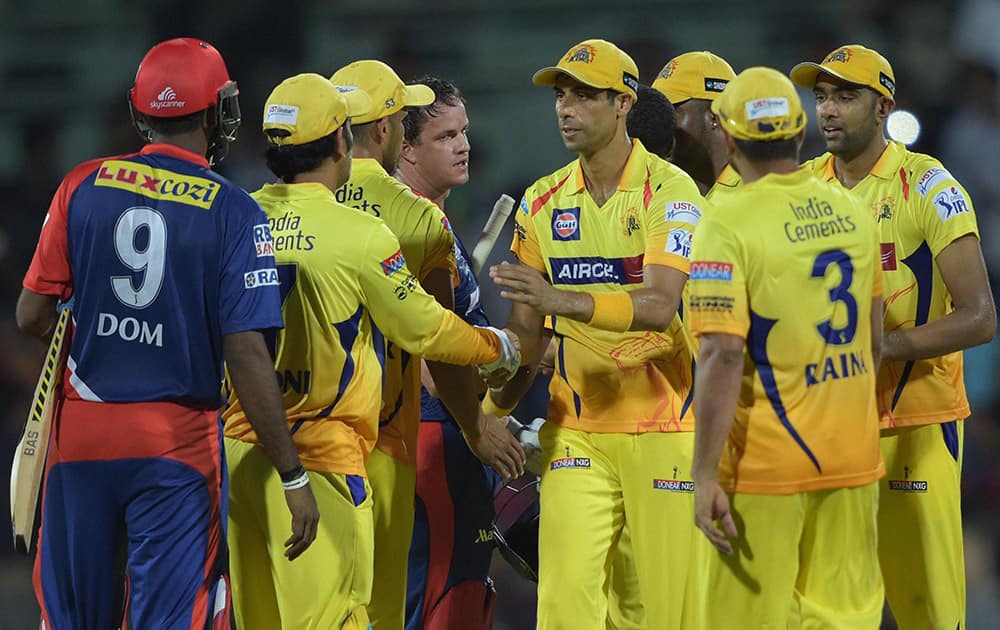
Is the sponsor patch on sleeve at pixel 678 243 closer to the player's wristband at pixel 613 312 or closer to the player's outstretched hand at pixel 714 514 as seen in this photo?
the player's wristband at pixel 613 312

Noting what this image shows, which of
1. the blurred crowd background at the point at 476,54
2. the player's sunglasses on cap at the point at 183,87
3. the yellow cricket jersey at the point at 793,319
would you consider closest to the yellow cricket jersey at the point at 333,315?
the player's sunglasses on cap at the point at 183,87

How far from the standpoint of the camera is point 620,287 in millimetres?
5602

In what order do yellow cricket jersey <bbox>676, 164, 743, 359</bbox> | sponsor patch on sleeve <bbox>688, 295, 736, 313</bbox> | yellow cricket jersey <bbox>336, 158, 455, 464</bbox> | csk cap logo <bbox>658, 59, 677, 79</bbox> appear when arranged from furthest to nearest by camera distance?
csk cap logo <bbox>658, 59, 677, 79</bbox> < yellow cricket jersey <bbox>676, 164, 743, 359</bbox> < yellow cricket jersey <bbox>336, 158, 455, 464</bbox> < sponsor patch on sleeve <bbox>688, 295, 736, 313</bbox>

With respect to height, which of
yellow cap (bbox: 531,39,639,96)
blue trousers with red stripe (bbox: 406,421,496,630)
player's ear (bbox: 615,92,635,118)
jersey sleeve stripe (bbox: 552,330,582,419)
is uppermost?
yellow cap (bbox: 531,39,639,96)

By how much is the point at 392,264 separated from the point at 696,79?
85.6 inches

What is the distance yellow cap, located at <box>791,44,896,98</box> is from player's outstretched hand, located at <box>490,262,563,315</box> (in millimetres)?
1398

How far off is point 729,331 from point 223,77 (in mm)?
1853

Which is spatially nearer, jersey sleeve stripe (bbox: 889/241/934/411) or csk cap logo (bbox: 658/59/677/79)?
jersey sleeve stripe (bbox: 889/241/934/411)

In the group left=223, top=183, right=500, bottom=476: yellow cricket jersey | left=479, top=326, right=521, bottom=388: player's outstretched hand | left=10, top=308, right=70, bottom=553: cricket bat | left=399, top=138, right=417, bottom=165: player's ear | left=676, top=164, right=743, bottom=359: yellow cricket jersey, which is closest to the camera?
left=10, top=308, right=70, bottom=553: cricket bat

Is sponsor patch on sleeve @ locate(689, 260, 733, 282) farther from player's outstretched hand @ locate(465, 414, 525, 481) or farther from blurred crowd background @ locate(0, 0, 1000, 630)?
blurred crowd background @ locate(0, 0, 1000, 630)

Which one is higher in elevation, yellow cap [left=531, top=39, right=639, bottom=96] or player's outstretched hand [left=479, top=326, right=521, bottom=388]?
yellow cap [left=531, top=39, right=639, bottom=96]

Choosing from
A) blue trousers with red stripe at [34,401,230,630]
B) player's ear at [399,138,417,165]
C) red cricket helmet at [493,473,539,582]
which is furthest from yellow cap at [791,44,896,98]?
blue trousers with red stripe at [34,401,230,630]

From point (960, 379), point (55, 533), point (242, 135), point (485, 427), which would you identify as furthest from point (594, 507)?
point (242, 135)

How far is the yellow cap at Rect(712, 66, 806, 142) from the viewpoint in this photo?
454 centimetres
